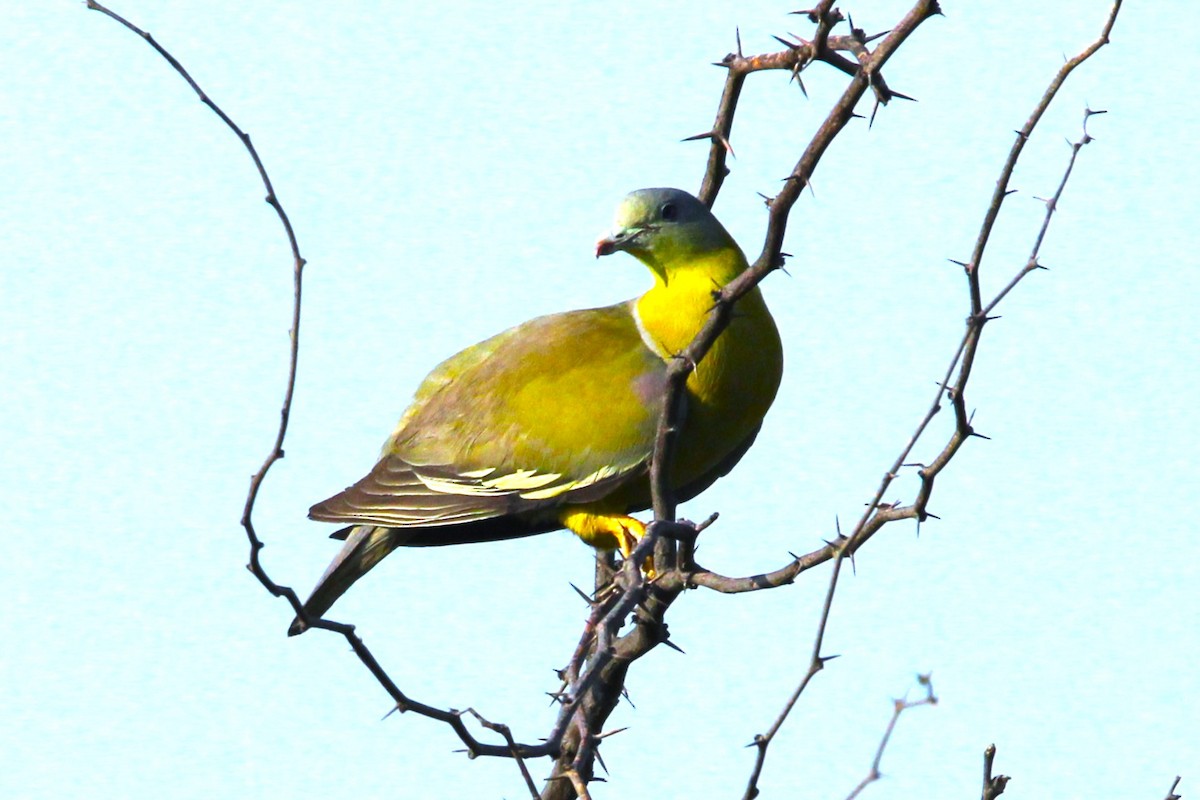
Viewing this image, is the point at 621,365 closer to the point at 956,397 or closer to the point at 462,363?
the point at 462,363

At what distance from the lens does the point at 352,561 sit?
5785 mm

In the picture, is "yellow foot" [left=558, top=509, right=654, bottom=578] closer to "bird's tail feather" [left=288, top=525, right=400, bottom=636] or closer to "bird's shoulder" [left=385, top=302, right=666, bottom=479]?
"bird's shoulder" [left=385, top=302, right=666, bottom=479]

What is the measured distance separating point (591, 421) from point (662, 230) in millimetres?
745

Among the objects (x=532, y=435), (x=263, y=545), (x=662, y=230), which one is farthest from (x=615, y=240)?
(x=263, y=545)

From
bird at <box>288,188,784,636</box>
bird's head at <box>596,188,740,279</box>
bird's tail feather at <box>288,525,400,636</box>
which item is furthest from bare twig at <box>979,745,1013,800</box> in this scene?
bird's tail feather at <box>288,525,400,636</box>

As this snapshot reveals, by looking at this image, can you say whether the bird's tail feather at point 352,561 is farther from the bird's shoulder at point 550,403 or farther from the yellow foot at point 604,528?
the yellow foot at point 604,528

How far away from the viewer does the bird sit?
535 cm

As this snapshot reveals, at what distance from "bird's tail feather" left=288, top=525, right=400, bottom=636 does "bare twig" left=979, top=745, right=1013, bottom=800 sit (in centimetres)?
293

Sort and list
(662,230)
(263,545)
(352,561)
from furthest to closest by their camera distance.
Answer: (352,561) < (662,230) < (263,545)

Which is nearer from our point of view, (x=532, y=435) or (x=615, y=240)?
(x=615, y=240)

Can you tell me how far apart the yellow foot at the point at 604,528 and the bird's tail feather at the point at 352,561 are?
2.35ft

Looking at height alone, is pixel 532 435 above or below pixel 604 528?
above

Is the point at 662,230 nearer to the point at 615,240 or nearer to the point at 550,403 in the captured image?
the point at 615,240

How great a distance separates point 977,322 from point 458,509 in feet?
8.58
